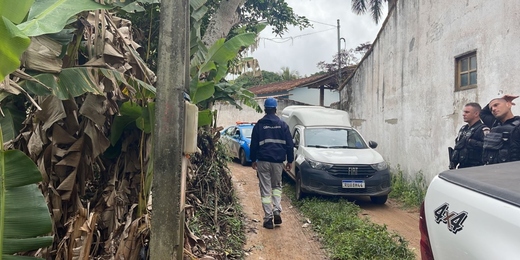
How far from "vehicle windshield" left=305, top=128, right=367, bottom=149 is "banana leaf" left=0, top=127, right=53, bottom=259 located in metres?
6.79

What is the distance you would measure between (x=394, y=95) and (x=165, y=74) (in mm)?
8673

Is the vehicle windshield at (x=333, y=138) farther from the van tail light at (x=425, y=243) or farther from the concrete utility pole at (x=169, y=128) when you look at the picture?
the van tail light at (x=425, y=243)

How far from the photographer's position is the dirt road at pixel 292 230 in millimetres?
5199

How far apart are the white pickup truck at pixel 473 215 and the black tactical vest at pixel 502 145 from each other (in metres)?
2.36

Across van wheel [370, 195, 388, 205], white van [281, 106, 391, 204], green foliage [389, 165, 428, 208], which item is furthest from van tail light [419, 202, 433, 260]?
green foliage [389, 165, 428, 208]

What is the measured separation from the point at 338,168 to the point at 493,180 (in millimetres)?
5483

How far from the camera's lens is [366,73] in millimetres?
12523

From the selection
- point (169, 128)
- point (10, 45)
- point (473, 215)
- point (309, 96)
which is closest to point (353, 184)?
point (169, 128)

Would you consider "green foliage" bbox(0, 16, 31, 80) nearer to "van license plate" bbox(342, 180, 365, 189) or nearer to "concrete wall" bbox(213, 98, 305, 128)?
"van license plate" bbox(342, 180, 365, 189)

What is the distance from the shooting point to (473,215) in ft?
6.27

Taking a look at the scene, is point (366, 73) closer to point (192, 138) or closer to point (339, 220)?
point (339, 220)

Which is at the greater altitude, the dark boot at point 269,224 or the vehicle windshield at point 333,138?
the vehicle windshield at point 333,138

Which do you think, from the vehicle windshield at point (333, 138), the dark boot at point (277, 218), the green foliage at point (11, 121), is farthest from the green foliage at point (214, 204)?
the vehicle windshield at point (333, 138)

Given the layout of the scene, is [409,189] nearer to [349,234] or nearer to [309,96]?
[349,234]
